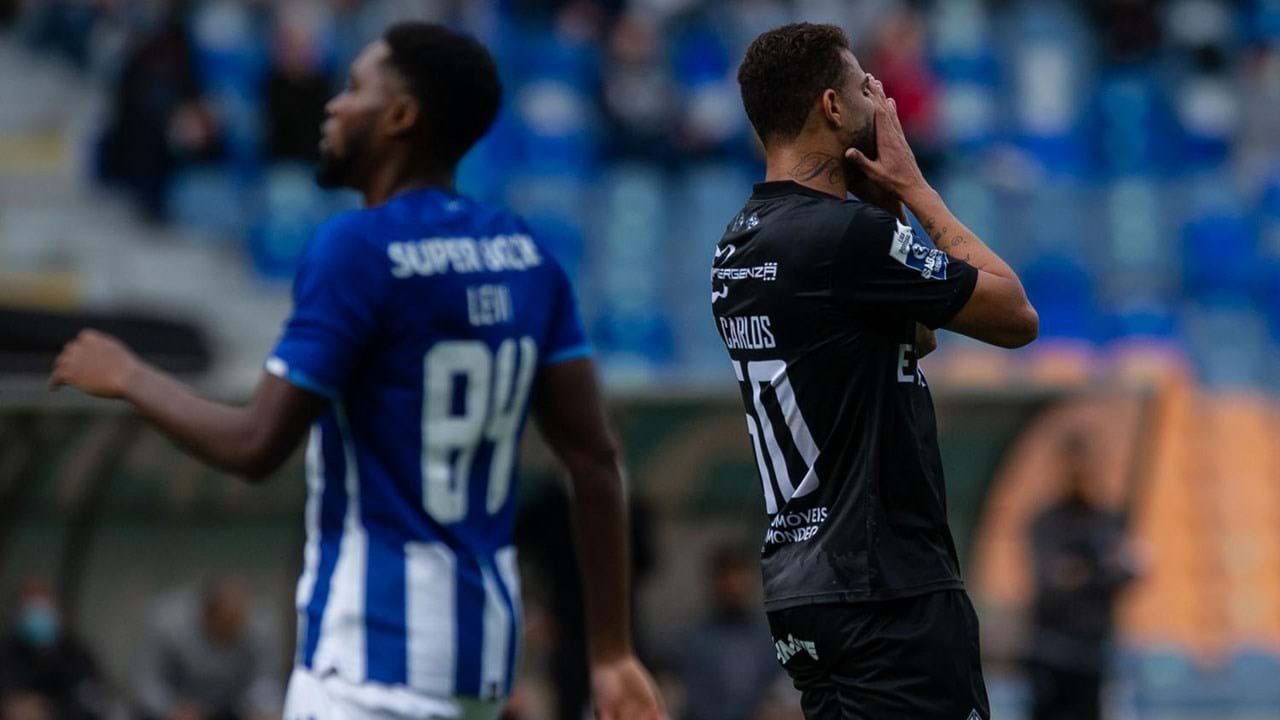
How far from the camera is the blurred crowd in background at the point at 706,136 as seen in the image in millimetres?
15031

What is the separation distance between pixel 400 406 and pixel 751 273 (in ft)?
2.29

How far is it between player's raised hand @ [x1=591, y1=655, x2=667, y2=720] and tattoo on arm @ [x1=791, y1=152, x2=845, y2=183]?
1.04 meters

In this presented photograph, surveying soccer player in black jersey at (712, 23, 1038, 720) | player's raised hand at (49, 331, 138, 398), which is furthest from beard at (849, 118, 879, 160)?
player's raised hand at (49, 331, 138, 398)

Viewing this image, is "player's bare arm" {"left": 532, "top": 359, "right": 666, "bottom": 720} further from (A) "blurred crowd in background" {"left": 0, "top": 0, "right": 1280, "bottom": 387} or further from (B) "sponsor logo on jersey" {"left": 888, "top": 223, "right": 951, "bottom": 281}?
(A) "blurred crowd in background" {"left": 0, "top": 0, "right": 1280, "bottom": 387}

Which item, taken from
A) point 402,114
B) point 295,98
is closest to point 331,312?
point 402,114

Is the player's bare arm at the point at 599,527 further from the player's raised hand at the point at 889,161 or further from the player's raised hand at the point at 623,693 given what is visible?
the player's raised hand at the point at 889,161

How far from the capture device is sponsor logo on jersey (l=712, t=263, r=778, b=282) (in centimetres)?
375

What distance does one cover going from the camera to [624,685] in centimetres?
409

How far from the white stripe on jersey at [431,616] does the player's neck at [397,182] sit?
720mm

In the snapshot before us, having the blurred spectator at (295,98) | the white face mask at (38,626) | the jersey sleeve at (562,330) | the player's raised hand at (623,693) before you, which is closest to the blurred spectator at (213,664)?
the white face mask at (38,626)

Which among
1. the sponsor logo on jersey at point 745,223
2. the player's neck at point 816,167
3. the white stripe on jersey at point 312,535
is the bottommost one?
the white stripe on jersey at point 312,535

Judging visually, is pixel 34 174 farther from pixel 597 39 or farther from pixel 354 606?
pixel 354 606

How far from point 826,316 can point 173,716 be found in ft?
21.0

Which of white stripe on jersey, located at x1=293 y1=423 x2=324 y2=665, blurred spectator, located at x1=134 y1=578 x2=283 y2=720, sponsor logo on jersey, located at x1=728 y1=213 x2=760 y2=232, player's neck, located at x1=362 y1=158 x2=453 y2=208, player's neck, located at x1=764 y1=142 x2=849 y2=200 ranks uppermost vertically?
player's neck, located at x1=764 y1=142 x2=849 y2=200
